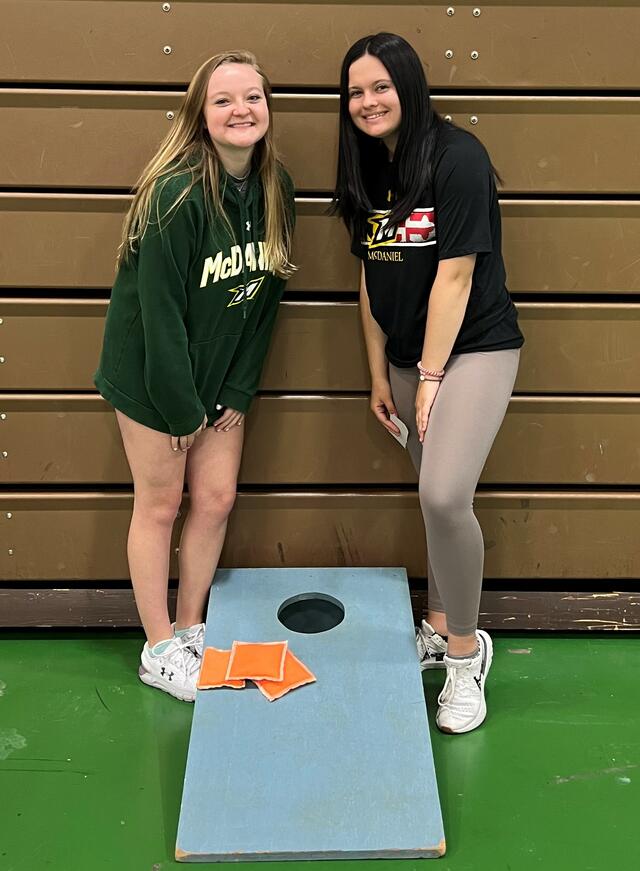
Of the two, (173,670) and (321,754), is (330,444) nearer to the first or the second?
(173,670)

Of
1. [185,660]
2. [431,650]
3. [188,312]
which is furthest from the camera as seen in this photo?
[431,650]

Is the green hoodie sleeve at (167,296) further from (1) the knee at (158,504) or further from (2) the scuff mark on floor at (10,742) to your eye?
(2) the scuff mark on floor at (10,742)

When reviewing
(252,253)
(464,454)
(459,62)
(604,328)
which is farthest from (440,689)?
(459,62)

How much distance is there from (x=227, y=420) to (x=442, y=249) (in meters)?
0.88

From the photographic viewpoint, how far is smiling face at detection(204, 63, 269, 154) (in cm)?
219

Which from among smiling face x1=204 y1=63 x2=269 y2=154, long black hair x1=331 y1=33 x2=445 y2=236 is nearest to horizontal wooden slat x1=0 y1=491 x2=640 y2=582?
long black hair x1=331 y1=33 x2=445 y2=236

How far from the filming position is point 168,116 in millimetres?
2559

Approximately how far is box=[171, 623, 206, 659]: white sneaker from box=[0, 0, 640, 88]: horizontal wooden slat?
1.78 metres

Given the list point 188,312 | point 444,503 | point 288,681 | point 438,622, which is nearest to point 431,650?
point 438,622

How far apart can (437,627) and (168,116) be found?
1.89 metres

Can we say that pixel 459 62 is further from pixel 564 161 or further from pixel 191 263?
pixel 191 263

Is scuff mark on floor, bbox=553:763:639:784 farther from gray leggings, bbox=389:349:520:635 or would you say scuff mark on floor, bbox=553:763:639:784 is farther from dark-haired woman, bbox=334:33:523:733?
gray leggings, bbox=389:349:520:635

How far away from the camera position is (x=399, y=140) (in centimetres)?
221

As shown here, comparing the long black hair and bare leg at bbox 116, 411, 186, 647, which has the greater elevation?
the long black hair
